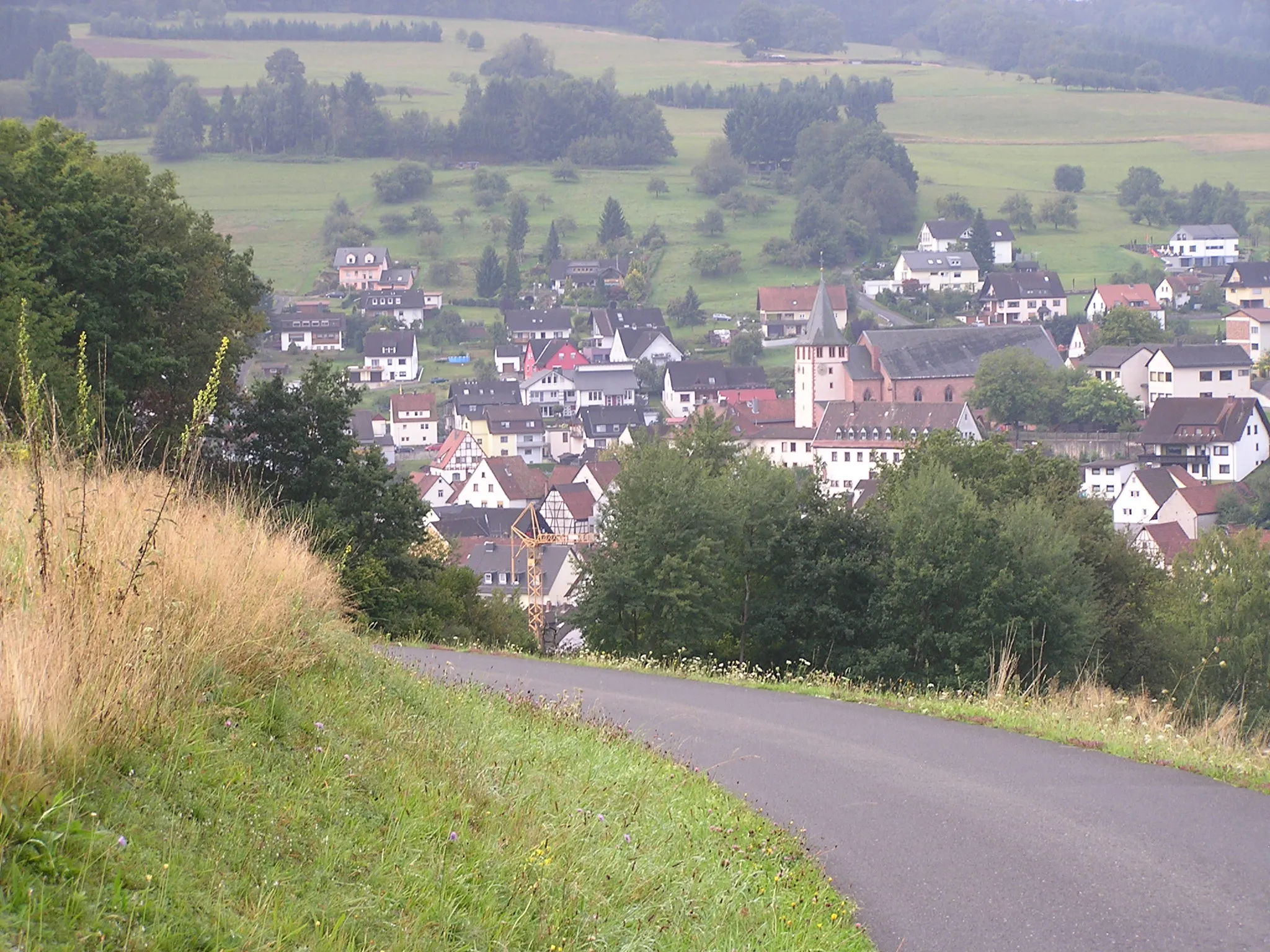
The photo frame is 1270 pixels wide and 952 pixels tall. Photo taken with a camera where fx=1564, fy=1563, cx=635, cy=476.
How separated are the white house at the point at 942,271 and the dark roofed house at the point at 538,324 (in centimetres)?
3154

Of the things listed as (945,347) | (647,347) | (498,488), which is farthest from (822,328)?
(498,488)

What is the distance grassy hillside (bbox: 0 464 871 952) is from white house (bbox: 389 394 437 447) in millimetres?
94976

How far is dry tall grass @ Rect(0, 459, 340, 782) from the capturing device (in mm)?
4145

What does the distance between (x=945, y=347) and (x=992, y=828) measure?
104335 millimetres

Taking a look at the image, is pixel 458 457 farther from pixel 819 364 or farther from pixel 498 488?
pixel 819 364

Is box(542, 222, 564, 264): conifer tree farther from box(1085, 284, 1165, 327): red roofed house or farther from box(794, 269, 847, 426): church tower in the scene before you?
box(1085, 284, 1165, 327): red roofed house

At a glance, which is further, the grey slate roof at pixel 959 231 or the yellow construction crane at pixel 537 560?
the grey slate roof at pixel 959 231

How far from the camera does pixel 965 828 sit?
6.77 metres

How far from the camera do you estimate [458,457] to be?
90500 millimetres

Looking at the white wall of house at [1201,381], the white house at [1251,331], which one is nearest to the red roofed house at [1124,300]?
the white house at [1251,331]

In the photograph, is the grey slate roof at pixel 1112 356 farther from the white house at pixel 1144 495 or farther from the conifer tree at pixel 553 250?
the conifer tree at pixel 553 250

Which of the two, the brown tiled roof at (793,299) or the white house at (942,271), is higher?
the white house at (942,271)

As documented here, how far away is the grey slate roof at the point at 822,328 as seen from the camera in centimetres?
10250

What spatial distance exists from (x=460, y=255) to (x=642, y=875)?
139076mm
